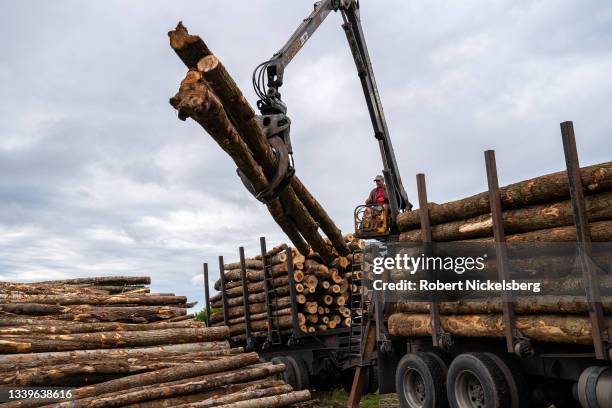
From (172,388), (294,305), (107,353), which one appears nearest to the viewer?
(172,388)

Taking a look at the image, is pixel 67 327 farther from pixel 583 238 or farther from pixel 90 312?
pixel 583 238

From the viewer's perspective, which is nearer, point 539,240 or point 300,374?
point 539,240

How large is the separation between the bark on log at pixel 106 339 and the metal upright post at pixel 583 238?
463 centimetres

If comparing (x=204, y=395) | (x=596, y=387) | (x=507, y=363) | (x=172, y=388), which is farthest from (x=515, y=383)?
(x=172, y=388)

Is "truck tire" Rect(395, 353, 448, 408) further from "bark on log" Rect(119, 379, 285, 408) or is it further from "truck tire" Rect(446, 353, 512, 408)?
"bark on log" Rect(119, 379, 285, 408)

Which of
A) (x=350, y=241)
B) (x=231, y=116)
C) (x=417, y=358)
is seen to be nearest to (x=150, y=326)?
(x=231, y=116)

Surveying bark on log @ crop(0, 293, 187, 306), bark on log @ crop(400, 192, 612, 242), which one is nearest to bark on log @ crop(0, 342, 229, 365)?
bark on log @ crop(0, 293, 187, 306)

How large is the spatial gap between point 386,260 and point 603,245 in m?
3.62

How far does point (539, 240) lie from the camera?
6730mm

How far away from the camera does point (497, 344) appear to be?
288 inches

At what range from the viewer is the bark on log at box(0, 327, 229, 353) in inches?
276

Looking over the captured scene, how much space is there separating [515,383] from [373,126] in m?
8.34

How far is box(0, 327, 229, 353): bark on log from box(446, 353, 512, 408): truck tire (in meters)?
3.06

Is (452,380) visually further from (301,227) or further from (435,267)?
(301,227)
